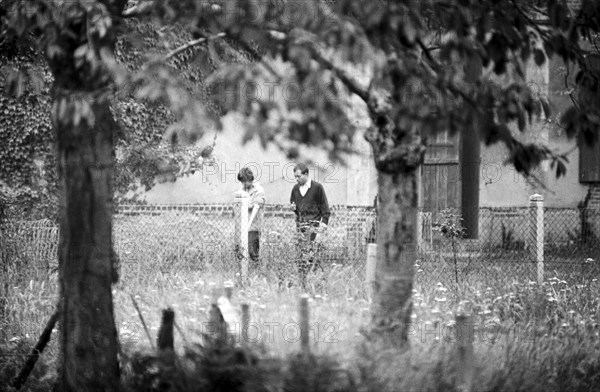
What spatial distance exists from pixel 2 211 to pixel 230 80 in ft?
28.4

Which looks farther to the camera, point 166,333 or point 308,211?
point 308,211

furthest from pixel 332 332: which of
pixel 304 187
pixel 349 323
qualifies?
pixel 304 187

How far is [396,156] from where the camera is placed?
7102 mm

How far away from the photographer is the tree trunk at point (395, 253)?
7.20m

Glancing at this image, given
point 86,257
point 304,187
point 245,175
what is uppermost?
point 245,175

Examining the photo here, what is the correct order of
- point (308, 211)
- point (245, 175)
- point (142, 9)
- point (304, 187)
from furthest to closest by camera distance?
1. point (245, 175)
2. point (304, 187)
3. point (308, 211)
4. point (142, 9)

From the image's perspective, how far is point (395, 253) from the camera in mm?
7262

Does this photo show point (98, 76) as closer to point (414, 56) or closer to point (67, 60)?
point (67, 60)

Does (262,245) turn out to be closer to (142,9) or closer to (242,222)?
(242,222)

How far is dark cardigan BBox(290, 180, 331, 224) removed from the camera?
46.3ft

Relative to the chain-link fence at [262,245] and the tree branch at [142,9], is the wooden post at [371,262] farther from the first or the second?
the tree branch at [142,9]

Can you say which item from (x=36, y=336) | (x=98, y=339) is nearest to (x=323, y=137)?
(x=98, y=339)

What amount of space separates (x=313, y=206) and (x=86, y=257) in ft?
22.7

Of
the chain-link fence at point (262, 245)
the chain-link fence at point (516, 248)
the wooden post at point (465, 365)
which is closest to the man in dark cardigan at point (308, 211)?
the chain-link fence at point (262, 245)
